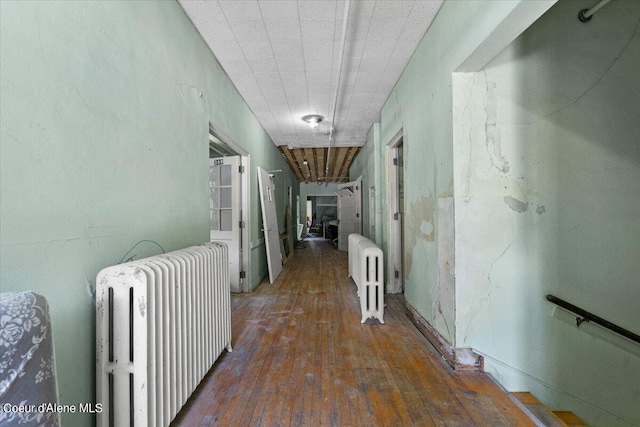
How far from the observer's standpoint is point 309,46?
2.46 m

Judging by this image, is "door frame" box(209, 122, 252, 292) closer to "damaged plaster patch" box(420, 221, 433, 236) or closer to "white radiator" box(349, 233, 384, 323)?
"white radiator" box(349, 233, 384, 323)

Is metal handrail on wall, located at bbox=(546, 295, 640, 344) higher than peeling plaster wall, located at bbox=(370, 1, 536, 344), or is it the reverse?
peeling plaster wall, located at bbox=(370, 1, 536, 344)

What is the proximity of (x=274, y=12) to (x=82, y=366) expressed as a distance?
2.49 meters

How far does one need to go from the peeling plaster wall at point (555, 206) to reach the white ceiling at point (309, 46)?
82 cm

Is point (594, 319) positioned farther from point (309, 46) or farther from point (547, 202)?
point (309, 46)

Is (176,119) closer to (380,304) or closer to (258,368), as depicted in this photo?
(258,368)

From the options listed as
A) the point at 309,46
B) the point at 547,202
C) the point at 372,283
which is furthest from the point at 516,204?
the point at 309,46

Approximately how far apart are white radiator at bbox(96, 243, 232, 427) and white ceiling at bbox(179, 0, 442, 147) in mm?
1928

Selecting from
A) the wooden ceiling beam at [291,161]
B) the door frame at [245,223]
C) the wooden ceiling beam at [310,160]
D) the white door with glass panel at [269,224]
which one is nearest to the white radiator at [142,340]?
the door frame at [245,223]

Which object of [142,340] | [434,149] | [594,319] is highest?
[434,149]

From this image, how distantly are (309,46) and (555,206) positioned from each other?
2.45m

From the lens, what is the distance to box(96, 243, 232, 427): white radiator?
1.13 metres

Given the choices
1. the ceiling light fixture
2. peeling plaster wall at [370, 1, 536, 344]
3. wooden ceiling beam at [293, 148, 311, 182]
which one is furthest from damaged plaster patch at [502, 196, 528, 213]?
wooden ceiling beam at [293, 148, 311, 182]

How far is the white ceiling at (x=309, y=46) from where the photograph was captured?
2.02 metres
